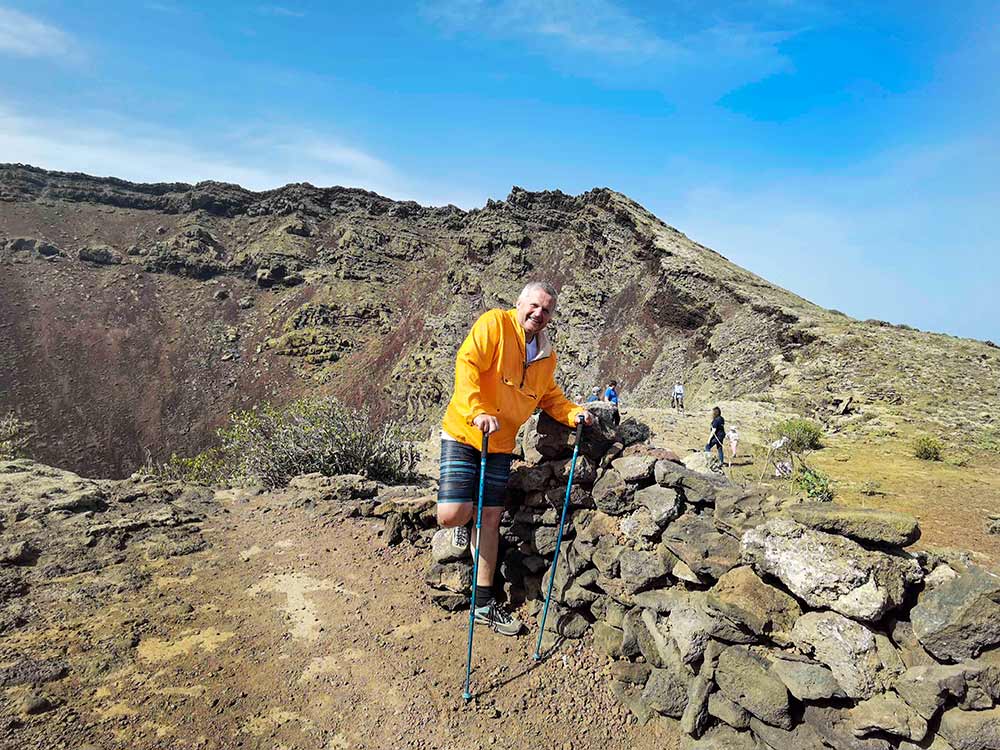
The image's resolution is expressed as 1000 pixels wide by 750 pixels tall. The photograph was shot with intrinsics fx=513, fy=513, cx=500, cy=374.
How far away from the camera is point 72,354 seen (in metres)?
36.1

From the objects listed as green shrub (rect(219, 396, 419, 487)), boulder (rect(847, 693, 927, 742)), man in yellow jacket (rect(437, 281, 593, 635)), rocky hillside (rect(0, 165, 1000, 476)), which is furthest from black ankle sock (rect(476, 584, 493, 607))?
rocky hillside (rect(0, 165, 1000, 476))

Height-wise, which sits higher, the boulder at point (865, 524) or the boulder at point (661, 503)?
the boulder at point (865, 524)

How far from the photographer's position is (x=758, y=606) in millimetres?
2969

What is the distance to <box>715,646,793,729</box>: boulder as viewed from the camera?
8.86 feet

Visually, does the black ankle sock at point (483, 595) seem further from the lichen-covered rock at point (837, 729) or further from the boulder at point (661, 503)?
the lichen-covered rock at point (837, 729)

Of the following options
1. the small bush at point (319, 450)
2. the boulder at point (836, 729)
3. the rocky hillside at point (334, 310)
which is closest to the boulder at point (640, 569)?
the boulder at point (836, 729)

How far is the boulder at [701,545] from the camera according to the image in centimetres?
329

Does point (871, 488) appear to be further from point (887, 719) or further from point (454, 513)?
point (454, 513)

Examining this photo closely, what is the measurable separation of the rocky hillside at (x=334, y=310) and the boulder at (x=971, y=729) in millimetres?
15522

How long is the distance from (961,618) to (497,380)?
9.19 ft

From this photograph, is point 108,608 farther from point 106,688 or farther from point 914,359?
point 914,359

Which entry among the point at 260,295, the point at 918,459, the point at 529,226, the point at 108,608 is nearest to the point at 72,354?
the point at 260,295

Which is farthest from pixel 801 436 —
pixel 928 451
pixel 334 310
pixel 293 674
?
pixel 334 310

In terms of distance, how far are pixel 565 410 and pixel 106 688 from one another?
3.74 m
